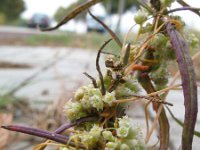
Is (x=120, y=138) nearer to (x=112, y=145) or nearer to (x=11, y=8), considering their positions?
(x=112, y=145)

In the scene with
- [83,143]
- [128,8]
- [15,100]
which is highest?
[128,8]

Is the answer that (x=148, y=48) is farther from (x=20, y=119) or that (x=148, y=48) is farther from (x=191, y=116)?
(x=20, y=119)

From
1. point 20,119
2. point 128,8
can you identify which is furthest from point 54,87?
point 128,8

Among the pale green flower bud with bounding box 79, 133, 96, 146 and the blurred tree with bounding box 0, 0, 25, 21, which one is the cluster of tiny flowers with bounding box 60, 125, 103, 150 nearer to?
the pale green flower bud with bounding box 79, 133, 96, 146

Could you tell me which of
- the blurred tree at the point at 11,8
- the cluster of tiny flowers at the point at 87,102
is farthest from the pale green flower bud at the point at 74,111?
the blurred tree at the point at 11,8

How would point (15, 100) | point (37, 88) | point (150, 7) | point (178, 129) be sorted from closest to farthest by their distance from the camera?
point (150, 7), point (178, 129), point (15, 100), point (37, 88)

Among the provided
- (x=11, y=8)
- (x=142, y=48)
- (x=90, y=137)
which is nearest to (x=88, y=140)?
(x=90, y=137)

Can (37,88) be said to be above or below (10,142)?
above
